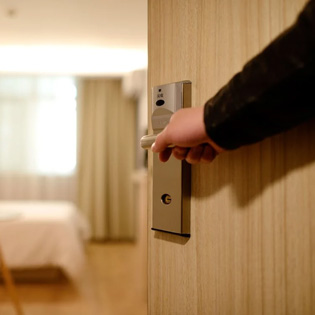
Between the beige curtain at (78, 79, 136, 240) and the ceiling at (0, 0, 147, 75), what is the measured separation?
34 centimetres

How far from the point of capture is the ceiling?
2994 mm

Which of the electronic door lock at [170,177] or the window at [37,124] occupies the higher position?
the window at [37,124]

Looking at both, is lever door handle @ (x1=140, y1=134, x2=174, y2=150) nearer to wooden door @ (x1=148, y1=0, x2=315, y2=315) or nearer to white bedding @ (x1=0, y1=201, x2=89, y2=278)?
wooden door @ (x1=148, y1=0, x2=315, y2=315)

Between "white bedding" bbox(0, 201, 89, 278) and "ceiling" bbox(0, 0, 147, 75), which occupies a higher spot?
"ceiling" bbox(0, 0, 147, 75)

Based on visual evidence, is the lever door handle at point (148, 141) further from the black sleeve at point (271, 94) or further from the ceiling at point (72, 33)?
the ceiling at point (72, 33)

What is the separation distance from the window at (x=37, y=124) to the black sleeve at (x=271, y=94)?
463cm

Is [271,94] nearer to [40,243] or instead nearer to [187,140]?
[187,140]

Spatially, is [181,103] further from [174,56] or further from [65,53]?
[65,53]

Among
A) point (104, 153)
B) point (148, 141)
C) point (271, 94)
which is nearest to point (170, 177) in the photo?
point (148, 141)

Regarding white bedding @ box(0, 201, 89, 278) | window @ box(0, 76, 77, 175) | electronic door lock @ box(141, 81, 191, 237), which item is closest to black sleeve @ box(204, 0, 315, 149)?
electronic door lock @ box(141, 81, 191, 237)

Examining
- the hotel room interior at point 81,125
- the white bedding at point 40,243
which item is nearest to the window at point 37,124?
the hotel room interior at point 81,125

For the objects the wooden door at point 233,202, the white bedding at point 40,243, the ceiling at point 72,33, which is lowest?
the white bedding at point 40,243

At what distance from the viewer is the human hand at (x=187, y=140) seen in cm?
45

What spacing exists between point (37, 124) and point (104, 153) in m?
0.98
